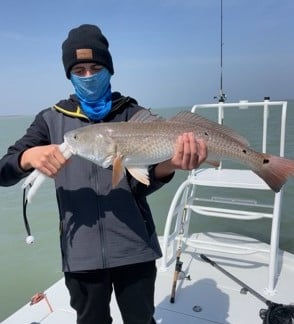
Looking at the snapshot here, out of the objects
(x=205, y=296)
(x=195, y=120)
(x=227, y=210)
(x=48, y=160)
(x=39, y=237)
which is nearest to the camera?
(x=48, y=160)

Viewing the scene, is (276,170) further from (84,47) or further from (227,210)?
(227,210)

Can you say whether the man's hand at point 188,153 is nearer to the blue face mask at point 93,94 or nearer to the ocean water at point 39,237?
the blue face mask at point 93,94

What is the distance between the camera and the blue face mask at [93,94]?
2055 mm

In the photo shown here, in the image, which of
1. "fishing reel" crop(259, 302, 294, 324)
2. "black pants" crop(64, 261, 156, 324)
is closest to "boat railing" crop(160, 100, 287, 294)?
"fishing reel" crop(259, 302, 294, 324)

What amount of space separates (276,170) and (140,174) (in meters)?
0.83

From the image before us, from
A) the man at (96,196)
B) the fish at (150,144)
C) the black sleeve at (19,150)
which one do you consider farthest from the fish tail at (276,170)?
the black sleeve at (19,150)

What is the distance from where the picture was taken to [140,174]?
1.93 m

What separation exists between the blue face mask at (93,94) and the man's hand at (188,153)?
18.8 inches

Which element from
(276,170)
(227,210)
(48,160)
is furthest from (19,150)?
(227,210)

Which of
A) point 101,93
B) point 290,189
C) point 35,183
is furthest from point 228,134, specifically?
point 290,189

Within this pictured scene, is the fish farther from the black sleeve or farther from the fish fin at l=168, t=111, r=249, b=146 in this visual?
the black sleeve

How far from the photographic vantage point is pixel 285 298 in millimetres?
3396

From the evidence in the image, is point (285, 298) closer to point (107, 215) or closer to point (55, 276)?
point (107, 215)

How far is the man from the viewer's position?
1925 mm
